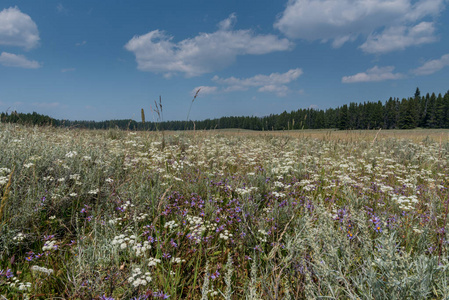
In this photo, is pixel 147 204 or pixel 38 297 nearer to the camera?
pixel 38 297

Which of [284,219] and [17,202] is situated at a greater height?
[17,202]

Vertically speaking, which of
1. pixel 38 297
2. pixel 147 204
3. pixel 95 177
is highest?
pixel 95 177

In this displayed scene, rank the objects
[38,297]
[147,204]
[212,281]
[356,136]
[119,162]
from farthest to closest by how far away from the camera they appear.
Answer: [356,136] < [119,162] < [147,204] < [212,281] < [38,297]

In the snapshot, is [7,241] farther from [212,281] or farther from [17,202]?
[212,281]

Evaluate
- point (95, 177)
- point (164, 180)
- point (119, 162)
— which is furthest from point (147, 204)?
point (119, 162)

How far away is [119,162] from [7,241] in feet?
6.90

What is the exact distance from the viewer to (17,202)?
99.7 inches

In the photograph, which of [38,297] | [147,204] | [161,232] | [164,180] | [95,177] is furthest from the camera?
[164,180]

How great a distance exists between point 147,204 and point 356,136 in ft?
33.7

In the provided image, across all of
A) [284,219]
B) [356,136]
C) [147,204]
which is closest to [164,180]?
[147,204]

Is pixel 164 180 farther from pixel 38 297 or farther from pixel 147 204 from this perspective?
pixel 38 297

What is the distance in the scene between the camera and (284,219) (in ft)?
8.65

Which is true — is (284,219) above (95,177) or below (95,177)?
below

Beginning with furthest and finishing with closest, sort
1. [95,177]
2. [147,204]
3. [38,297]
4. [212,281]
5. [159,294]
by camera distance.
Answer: [95,177] → [147,204] → [212,281] → [38,297] → [159,294]
